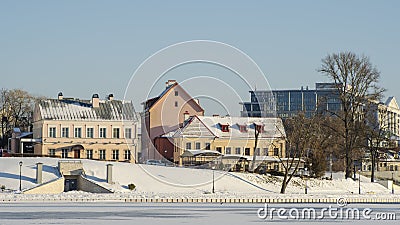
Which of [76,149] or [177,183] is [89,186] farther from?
[76,149]

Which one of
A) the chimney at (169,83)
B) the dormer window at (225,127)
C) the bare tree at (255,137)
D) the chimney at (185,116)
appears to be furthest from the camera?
the chimney at (169,83)

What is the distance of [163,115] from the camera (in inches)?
3253

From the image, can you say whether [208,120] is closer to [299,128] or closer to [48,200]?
[299,128]

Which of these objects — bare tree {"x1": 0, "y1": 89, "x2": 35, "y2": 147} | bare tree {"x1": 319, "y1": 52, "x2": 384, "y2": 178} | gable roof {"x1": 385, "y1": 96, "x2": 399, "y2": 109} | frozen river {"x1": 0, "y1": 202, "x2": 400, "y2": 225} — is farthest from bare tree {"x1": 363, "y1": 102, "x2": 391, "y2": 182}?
gable roof {"x1": 385, "y1": 96, "x2": 399, "y2": 109}

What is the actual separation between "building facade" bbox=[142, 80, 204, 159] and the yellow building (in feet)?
5.06

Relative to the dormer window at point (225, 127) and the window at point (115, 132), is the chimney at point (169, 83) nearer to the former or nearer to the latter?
the dormer window at point (225, 127)

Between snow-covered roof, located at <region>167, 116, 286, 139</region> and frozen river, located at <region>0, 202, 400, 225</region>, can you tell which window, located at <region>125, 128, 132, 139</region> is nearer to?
snow-covered roof, located at <region>167, 116, 286, 139</region>

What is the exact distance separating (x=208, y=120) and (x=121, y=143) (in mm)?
10156

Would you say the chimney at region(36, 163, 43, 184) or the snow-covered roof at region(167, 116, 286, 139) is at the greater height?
the snow-covered roof at region(167, 116, 286, 139)

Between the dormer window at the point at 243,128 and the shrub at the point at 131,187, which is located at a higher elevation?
the dormer window at the point at 243,128

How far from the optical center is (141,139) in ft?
268

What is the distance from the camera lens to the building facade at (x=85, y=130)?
75062 mm

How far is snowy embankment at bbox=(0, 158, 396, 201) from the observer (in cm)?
5369

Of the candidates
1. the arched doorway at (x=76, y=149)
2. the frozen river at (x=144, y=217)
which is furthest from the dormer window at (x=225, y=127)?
the frozen river at (x=144, y=217)
